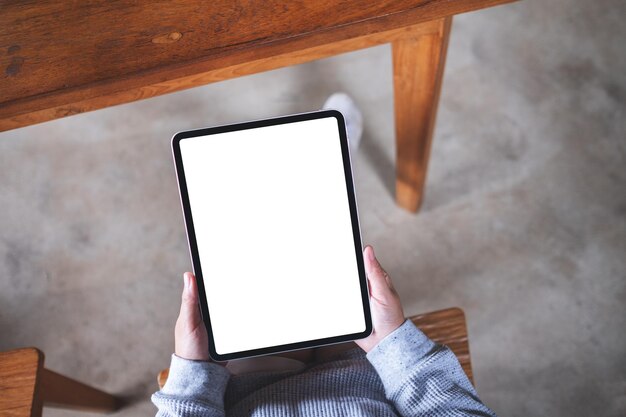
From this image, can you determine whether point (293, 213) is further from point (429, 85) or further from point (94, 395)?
point (94, 395)

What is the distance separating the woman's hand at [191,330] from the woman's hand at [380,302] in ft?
0.74

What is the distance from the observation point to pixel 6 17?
74 centimetres

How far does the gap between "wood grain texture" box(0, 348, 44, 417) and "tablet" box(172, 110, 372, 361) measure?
0.84 feet

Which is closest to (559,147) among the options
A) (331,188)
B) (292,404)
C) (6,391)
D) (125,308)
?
(331,188)

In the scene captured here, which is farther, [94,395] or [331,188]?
[94,395]

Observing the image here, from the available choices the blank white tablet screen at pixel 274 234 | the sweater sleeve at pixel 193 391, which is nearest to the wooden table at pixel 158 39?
the blank white tablet screen at pixel 274 234

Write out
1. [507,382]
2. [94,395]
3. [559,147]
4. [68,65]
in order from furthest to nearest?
1. [559,147]
2. [507,382]
3. [94,395]
4. [68,65]

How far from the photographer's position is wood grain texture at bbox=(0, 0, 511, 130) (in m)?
0.72

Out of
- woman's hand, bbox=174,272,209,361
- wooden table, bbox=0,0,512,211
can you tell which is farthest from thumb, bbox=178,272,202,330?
wooden table, bbox=0,0,512,211

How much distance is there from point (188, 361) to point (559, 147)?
102cm

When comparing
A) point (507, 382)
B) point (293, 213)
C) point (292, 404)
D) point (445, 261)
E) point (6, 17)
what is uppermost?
point (6, 17)

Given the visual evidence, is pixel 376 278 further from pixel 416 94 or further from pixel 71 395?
pixel 71 395

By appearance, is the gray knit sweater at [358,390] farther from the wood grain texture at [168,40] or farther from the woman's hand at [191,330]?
the wood grain texture at [168,40]

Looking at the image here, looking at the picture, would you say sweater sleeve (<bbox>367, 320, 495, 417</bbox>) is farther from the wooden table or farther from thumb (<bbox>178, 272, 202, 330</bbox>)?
the wooden table
